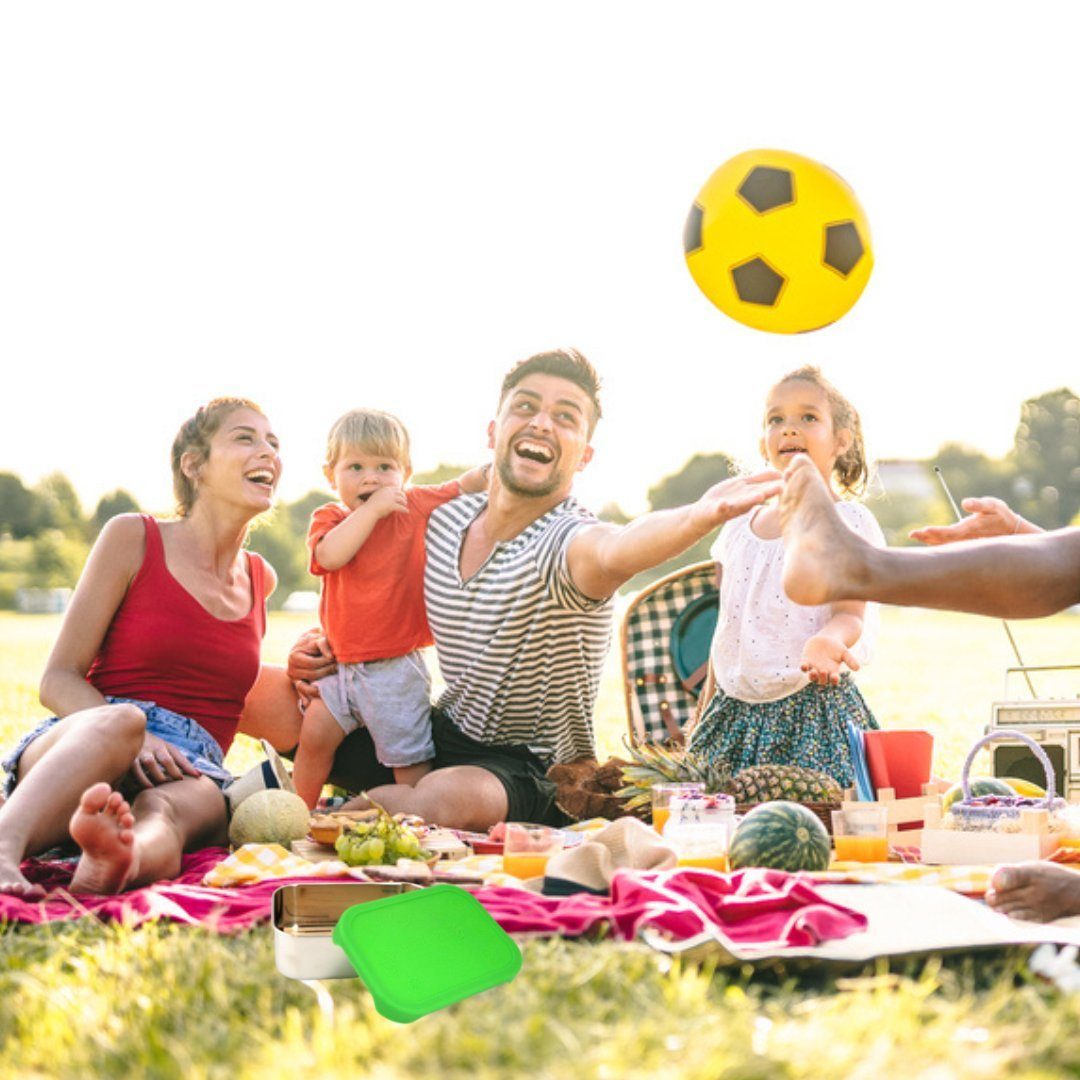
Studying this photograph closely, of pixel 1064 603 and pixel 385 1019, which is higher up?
pixel 1064 603

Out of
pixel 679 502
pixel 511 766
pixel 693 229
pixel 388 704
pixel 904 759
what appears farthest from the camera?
pixel 679 502

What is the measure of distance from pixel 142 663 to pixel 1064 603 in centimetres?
282

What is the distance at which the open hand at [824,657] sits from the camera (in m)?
4.73

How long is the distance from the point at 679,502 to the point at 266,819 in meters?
53.1

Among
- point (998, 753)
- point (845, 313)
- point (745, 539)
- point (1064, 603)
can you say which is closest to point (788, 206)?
point (845, 313)

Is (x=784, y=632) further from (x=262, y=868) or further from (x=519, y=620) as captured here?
(x=262, y=868)

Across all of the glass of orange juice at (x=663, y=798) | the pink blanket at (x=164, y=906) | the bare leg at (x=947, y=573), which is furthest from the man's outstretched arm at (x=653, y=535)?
the pink blanket at (x=164, y=906)

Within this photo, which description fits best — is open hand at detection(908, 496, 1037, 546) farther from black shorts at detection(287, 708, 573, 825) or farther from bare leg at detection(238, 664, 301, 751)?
bare leg at detection(238, 664, 301, 751)

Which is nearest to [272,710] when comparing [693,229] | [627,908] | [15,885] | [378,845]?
[378,845]

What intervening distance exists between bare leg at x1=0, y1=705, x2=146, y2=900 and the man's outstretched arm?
4.81 feet

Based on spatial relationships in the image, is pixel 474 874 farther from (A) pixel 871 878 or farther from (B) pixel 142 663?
(B) pixel 142 663

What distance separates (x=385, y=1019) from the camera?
2402mm

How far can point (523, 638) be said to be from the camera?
4.96m

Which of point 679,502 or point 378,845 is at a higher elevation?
point 679,502
